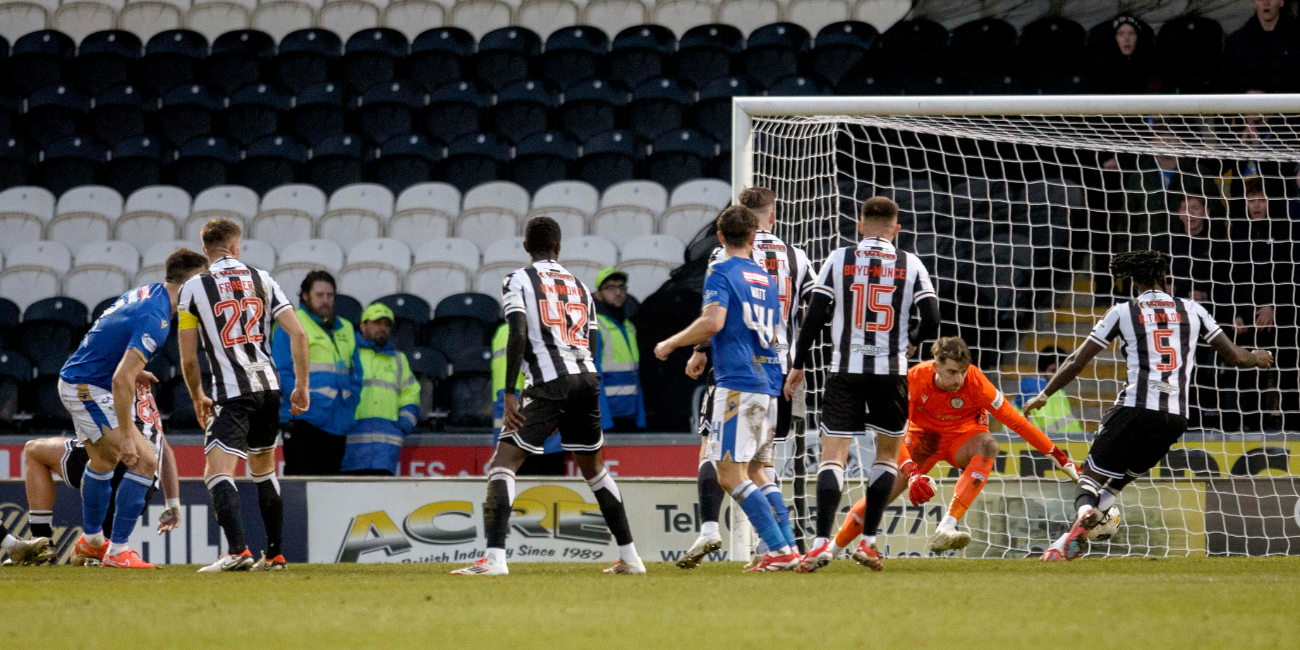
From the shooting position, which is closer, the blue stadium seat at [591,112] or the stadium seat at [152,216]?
the stadium seat at [152,216]

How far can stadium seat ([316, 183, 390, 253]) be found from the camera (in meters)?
14.2

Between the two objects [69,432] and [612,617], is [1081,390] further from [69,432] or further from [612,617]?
[69,432]

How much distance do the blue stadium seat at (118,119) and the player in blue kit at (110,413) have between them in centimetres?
897

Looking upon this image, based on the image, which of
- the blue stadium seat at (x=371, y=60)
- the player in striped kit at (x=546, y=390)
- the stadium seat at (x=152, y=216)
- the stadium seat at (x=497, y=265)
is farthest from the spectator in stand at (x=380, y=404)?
the blue stadium seat at (x=371, y=60)

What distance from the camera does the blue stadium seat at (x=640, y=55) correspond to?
50.8 ft

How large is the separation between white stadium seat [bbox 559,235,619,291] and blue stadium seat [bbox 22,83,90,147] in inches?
267

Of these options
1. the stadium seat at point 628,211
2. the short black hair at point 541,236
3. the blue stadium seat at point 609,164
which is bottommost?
the short black hair at point 541,236

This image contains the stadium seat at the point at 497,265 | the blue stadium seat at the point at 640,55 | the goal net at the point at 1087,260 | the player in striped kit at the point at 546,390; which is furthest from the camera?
the blue stadium seat at the point at 640,55

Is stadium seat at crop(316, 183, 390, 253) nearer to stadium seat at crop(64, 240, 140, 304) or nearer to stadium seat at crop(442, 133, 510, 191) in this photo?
stadium seat at crop(442, 133, 510, 191)

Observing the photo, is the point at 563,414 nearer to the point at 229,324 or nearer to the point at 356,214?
the point at 229,324

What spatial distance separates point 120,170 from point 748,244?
11.0 meters

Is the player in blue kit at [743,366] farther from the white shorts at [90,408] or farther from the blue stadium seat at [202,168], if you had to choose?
the blue stadium seat at [202,168]

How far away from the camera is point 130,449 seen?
7.10 m

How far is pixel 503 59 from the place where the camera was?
16.0 meters
